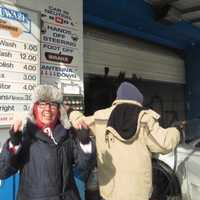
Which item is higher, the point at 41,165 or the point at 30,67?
the point at 30,67

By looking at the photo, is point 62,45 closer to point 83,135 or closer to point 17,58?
point 17,58

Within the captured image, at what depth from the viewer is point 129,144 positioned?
168 inches

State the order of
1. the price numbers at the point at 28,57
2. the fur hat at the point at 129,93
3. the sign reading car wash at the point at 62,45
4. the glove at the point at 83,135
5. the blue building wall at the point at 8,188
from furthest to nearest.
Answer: the sign reading car wash at the point at 62,45 → the price numbers at the point at 28,57 → the blue building wall at the point at 8,188 → the fur hat at the point at 129,93 → the glove at the point at 83,135

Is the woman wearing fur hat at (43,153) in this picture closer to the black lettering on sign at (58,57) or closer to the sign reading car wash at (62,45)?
the sign reading car wash at (62,45)

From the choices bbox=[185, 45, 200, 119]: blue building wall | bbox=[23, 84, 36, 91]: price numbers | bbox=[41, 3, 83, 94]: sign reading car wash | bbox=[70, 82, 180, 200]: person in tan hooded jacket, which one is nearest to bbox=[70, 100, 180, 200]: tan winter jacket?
bbox=[70, 82, 180, 200]: person in tan hooded jacket

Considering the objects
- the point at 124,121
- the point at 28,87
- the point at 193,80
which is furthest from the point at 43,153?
the point at 193,80

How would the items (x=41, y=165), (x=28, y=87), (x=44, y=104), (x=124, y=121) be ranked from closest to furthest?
(x=41, y=165) < (x=44, y=104) < (x=124, y=121) < (x=28, y=87)

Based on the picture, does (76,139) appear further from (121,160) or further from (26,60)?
(26,60)

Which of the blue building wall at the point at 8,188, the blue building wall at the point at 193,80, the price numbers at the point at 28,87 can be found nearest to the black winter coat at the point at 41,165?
the blue building wall at the point at 8,188

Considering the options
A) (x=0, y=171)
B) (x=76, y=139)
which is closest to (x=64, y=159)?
(x=76, y=139)

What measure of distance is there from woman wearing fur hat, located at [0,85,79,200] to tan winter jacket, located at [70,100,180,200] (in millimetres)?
363

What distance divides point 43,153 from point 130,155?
0.86 meters

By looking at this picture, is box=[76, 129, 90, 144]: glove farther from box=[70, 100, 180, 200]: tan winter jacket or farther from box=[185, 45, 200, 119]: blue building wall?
box=[185, 45, 200, 119]: blue building wall

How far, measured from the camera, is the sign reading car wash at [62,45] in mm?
6422
